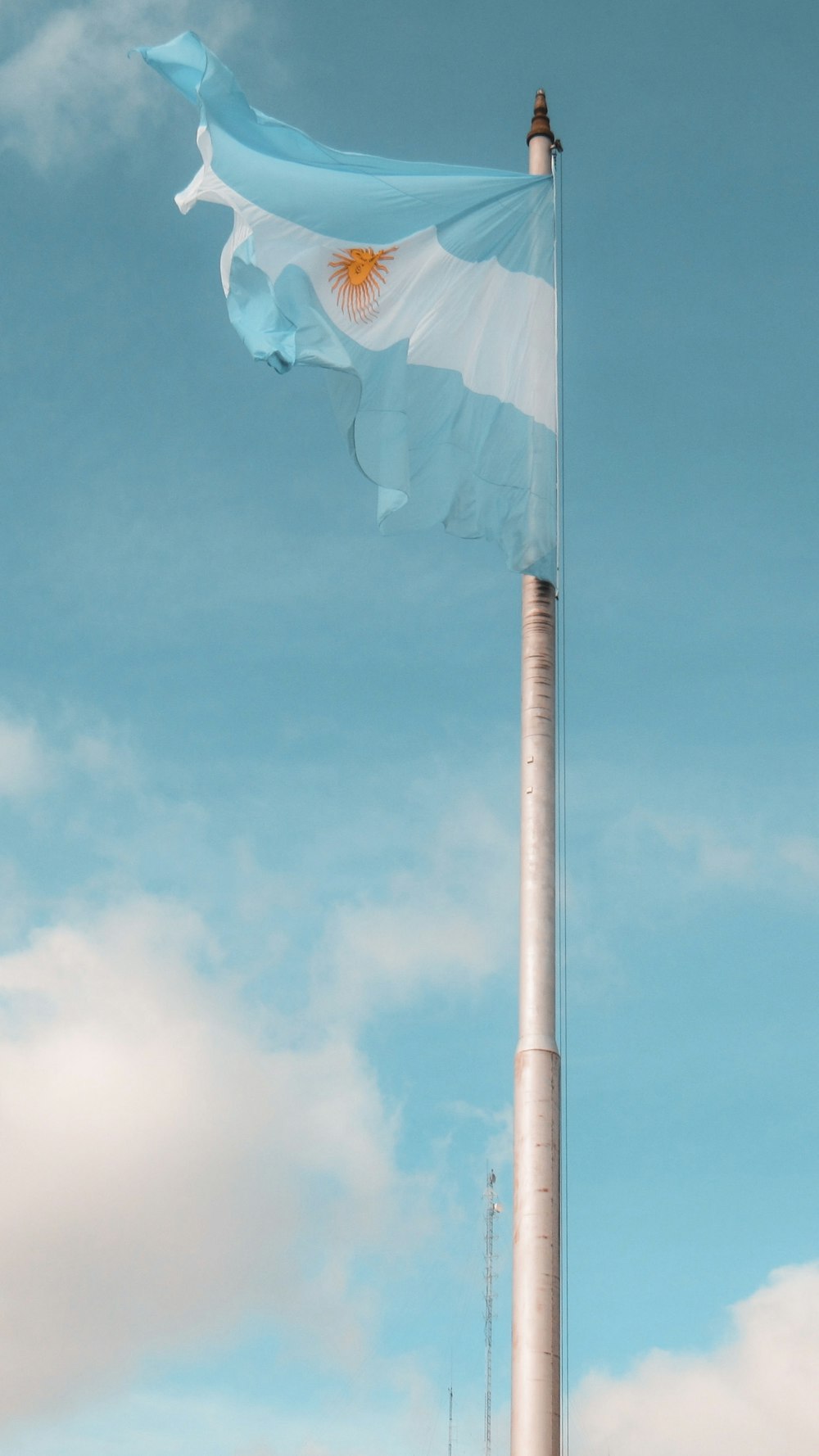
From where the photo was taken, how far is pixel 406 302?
20438mm

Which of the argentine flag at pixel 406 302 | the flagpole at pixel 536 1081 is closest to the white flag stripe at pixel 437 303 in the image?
Result: the argentine flag at pixel 406 302

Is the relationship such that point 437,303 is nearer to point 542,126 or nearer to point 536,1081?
point 542,126

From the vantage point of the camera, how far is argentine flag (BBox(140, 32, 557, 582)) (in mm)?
19641

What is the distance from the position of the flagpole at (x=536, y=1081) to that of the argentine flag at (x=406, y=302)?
1497mm

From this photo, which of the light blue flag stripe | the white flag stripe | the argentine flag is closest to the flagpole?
the argentine flag

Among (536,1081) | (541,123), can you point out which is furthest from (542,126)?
(536,1081)

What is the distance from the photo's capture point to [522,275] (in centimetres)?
2122

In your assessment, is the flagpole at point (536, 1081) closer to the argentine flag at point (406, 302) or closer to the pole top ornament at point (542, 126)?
the argentine flag at point (406, 302)

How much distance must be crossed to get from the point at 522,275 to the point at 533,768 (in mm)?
7195

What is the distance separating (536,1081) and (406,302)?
10.1 m

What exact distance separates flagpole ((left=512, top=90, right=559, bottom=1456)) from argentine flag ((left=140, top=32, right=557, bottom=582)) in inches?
58.9

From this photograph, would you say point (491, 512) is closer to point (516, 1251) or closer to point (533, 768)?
point (533, 768)

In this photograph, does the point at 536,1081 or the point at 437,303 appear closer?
the point at 536,1081

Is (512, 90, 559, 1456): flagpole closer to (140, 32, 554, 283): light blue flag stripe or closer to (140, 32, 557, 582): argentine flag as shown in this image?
(140, 32, 557, 582): argentine flag
